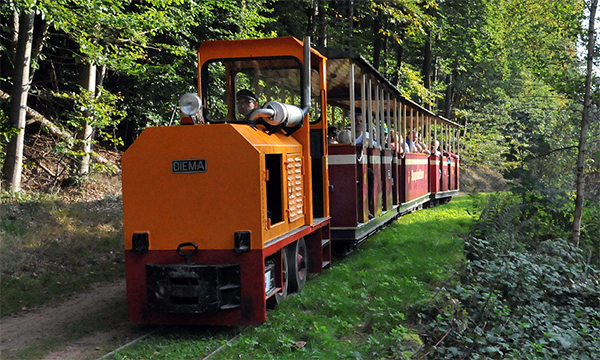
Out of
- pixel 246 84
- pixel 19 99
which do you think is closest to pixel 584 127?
pixel 246 84

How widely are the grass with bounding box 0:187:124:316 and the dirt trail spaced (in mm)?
388

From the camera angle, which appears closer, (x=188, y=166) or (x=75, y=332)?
(x=188, y=166)

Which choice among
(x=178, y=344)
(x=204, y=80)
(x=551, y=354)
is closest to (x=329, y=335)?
(x=178, y=344)

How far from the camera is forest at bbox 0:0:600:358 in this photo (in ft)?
34.8

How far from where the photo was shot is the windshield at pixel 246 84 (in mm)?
7836

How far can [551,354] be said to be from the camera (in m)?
5.73

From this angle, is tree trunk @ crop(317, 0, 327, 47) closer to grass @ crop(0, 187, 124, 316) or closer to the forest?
the forest

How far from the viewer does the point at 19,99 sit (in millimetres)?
12039

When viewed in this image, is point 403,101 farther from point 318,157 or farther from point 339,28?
point 339,28

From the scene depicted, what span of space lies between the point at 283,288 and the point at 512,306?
2.58 m

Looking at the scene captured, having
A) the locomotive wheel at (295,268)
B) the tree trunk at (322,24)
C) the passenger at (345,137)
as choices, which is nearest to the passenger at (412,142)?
the tree trunk at (322,24)

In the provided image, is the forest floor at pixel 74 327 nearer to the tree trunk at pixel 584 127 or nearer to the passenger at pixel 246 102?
the passenger at pixel 246 102

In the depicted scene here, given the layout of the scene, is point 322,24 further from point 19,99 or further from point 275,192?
point 275,192

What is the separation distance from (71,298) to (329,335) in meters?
3.85
